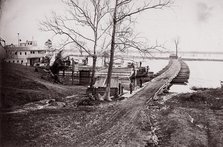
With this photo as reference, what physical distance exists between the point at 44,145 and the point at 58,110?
4.89 m

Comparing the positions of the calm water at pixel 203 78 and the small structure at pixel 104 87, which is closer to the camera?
the small structure at pixel 104 87

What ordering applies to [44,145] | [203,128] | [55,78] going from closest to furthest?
[44,145]
[203,128]
[55,78]

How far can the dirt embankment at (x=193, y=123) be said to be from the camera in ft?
31.6

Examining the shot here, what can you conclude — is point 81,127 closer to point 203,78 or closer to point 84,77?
point 84,77

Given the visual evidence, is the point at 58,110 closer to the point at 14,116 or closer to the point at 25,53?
the point at 14,116

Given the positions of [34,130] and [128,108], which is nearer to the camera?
[34,130]

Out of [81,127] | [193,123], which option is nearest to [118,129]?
[81,127]

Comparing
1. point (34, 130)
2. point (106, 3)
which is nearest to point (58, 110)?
point (34, 130)

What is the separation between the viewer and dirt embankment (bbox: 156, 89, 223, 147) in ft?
31.6

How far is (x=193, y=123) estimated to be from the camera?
11.9m

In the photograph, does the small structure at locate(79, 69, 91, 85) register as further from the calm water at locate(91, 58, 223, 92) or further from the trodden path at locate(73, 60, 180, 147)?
the trodden path at locate(73, 60, 180, 147)

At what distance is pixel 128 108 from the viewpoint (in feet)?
48.6

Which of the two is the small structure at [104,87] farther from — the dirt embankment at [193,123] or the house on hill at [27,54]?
the house on hill at [27,54]

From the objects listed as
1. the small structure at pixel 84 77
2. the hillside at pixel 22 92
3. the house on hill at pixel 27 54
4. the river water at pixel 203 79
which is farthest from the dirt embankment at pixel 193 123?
the house on hill at pixel 27 54
